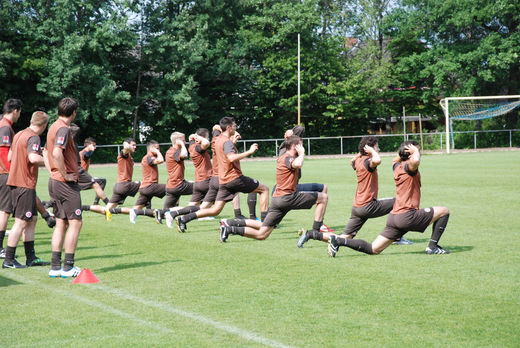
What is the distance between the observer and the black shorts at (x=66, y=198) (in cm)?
744

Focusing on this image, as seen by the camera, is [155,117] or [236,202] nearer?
[236,202]

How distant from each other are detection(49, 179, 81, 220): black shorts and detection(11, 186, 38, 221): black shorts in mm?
883

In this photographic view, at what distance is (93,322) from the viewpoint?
5660mm

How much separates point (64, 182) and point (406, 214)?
4264 mm

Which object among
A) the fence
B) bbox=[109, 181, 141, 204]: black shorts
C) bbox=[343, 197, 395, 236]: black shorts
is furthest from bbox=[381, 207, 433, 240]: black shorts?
the fence

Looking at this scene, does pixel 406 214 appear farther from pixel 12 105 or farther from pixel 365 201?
pixel 12 105

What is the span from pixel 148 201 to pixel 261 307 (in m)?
7.83

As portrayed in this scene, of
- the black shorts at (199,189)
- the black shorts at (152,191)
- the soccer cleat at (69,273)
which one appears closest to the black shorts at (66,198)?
the soccer cleat at (69,273)

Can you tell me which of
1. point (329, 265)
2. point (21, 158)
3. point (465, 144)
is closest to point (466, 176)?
point (329, 265)

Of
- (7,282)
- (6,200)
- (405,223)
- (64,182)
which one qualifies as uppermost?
(64,182)

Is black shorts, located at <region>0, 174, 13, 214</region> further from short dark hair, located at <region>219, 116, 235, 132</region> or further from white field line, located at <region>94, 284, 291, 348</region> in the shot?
short dark hair, located at <region>219, 116, 235, 132</region>

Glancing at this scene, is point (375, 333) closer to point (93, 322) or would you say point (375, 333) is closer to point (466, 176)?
point (93, 322)

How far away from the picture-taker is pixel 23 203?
8.20 metres


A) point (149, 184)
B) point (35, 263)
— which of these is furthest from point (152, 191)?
point (35, 263)
